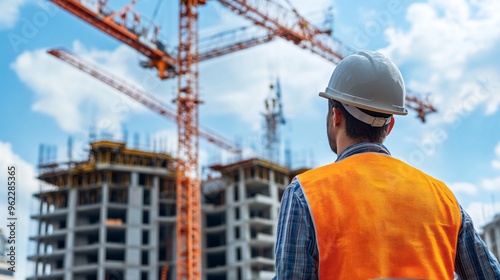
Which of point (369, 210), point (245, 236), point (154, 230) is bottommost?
point (369, 210)

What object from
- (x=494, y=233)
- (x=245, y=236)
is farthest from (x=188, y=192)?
(x=494, y=233)

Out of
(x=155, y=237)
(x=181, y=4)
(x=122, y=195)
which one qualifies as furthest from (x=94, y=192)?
(x=181, y=4)

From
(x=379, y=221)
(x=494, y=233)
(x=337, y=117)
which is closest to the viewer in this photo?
(x=379, y=221)

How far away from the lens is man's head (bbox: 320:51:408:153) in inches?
72.1

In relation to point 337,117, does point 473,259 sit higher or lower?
lower

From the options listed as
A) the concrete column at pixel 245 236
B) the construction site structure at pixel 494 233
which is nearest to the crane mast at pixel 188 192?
the concrete column at pixel 245 236

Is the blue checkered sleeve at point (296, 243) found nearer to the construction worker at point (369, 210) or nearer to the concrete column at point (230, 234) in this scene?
the construction worker at point (369, 210)

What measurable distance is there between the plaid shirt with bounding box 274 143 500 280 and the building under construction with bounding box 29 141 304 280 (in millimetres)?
47768

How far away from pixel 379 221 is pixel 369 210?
0.12 feet

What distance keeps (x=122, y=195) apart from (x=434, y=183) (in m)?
52.1

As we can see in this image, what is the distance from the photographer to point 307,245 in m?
1.61

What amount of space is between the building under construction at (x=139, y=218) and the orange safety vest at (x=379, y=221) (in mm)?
47856

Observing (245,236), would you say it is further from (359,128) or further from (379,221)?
(379,221)

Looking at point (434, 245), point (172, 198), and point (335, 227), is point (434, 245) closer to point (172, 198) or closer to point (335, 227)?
point (335, 227)
